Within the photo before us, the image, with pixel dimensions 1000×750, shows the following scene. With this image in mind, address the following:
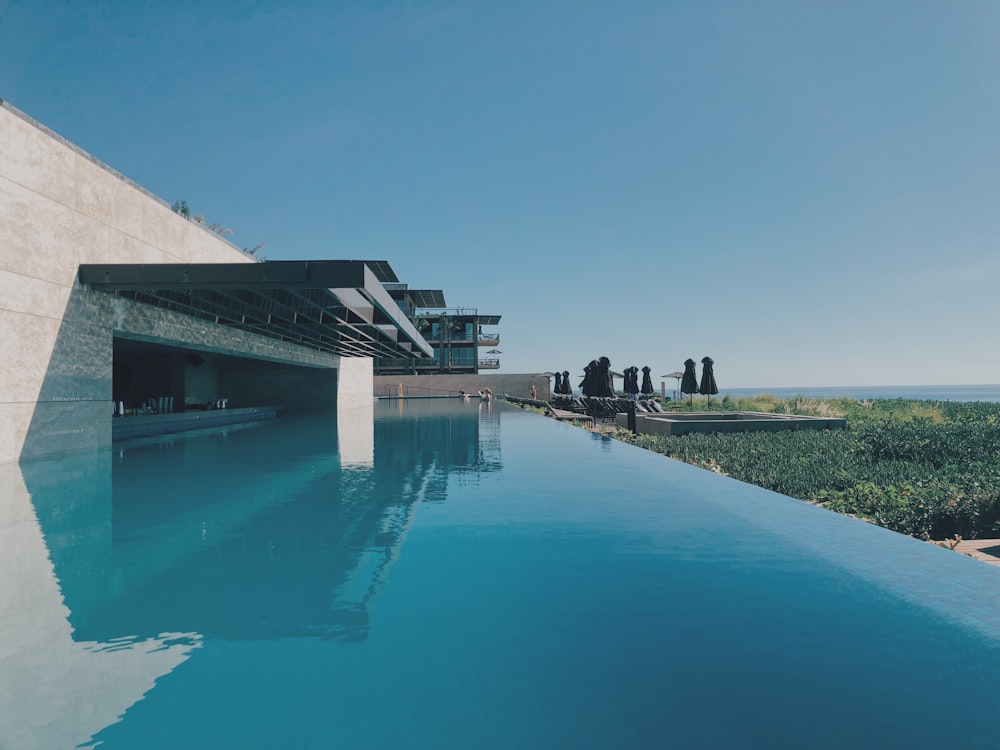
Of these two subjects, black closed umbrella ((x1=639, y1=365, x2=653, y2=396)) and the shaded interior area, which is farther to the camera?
black closed umbrella ((x1=639, y1=365, x2=653, y2=396))

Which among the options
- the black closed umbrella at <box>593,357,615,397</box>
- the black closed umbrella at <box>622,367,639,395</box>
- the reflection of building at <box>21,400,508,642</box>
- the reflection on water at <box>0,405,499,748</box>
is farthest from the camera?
the black closed umbrella at <box>622,367,639,395</box>

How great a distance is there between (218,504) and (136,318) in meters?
8.66

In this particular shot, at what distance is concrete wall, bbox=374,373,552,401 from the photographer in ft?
180

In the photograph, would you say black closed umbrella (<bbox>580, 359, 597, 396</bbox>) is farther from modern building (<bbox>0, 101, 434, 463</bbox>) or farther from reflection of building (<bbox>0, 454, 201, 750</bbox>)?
reflection of building (<bbox>0, 454, 201, 750</bbox>)

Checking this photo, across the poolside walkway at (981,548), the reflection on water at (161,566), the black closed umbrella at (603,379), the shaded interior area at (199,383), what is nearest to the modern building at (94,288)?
the reflection on water at (161,566)

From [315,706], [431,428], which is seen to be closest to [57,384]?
[431,428]

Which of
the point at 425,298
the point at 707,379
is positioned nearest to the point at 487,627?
the point at 707,379

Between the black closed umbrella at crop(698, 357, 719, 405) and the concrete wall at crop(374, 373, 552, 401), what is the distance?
105 feet

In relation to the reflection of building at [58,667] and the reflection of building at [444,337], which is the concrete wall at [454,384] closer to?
the reflection of building at [444,337]

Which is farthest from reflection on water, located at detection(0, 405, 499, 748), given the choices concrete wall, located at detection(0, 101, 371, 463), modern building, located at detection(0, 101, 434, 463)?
modern building, located at detection(0, 101, 434, 463)

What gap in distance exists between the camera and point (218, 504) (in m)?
7.21

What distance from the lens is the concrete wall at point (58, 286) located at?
10.2m

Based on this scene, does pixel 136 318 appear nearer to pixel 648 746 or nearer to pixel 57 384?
pixel 57 384

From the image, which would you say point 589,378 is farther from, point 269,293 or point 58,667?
point 58,667
